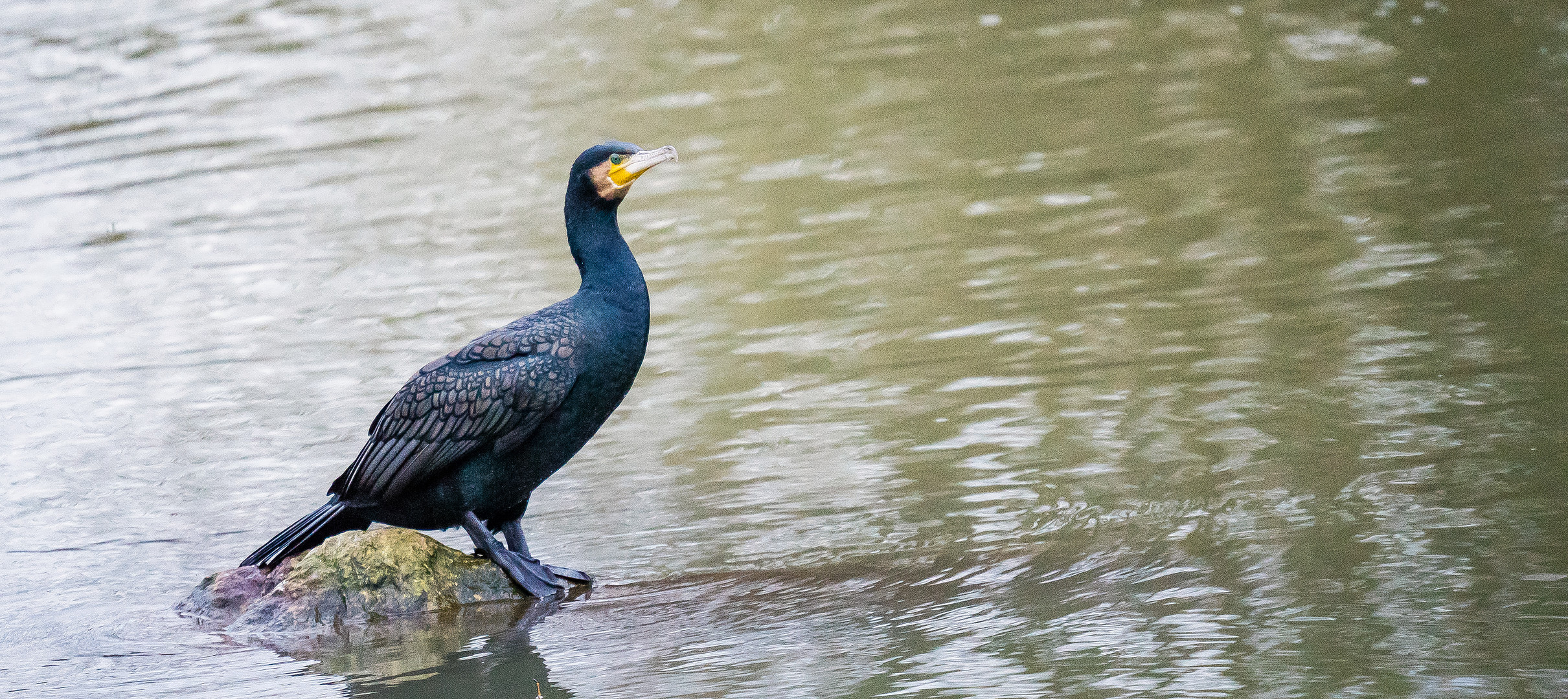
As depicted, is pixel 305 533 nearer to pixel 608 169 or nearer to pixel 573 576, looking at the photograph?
pixel 573 576

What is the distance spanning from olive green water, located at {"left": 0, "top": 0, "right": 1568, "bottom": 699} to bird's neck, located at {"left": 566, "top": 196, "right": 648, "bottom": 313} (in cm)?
90

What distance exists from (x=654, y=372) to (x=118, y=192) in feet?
20.9

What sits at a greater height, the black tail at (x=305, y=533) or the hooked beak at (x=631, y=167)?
the hooked beak at (x=631, y=167)

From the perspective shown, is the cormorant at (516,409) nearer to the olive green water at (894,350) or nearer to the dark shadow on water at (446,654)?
the dark shadow on water at (446,654)

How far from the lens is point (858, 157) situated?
11.1 metres

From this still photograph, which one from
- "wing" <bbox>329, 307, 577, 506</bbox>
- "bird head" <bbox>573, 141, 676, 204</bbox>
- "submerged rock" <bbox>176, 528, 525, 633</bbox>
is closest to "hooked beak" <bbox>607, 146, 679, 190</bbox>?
"bird head" <bbox>573, 141, 676, 204</bbox>

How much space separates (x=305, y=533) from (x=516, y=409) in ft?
3.01

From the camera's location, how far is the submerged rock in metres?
5.39

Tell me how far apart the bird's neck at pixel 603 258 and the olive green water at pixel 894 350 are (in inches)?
35.5

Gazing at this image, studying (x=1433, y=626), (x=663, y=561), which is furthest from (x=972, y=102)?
(x=1433, y=626)

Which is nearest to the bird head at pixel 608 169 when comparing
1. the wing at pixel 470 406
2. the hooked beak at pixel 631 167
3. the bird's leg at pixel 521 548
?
the hooked beak at pixel 631 167

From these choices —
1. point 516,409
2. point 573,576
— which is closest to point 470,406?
point 516,409

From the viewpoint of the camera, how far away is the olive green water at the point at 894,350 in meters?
4.75

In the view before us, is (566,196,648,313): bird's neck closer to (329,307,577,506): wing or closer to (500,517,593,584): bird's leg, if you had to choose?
(329,307,577,506): wing
